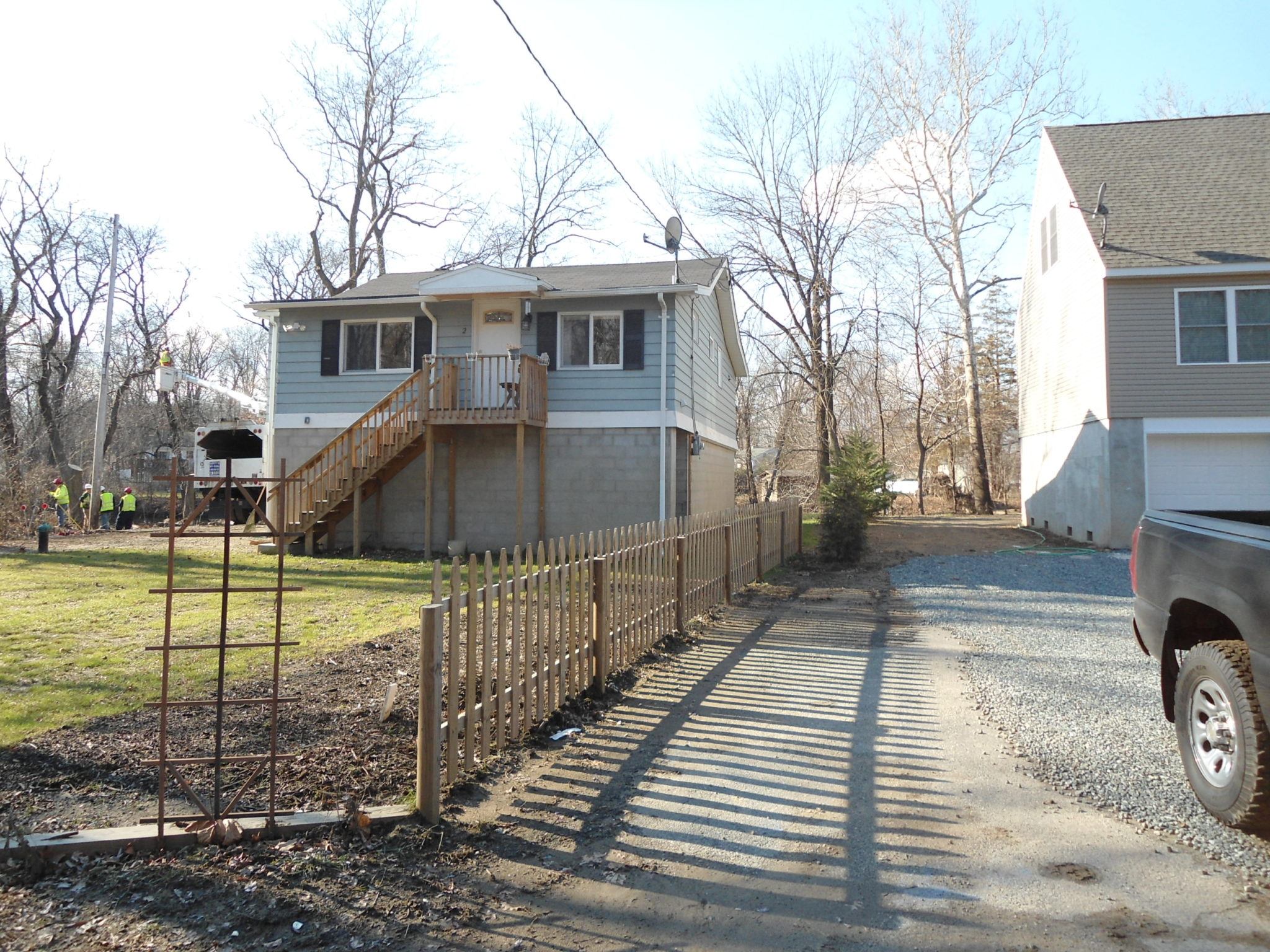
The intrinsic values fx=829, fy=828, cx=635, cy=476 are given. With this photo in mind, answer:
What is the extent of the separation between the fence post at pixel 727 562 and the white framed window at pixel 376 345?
30.8 ft

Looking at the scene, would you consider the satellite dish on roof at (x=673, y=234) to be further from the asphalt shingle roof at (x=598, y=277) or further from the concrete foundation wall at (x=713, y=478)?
the concrete foundation wall at (x=713, y=478)

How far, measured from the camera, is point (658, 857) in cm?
367

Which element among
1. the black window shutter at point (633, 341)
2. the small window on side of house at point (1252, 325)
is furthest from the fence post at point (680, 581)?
the small window on side of house at point (1252, 325)

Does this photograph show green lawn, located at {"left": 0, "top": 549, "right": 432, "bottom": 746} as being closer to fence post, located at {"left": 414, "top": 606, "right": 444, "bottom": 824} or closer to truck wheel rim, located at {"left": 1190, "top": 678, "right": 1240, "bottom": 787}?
fence post, located at {"left": 414, "top": 606, "right": 444, "bottom": 824}

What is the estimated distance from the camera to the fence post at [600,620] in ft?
20.4

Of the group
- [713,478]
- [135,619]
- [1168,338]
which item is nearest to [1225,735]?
[135,619]

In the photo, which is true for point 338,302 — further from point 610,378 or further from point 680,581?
point 680,581

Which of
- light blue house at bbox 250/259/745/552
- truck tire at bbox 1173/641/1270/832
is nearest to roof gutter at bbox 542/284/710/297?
light blue house at bbox 250/259/745/552

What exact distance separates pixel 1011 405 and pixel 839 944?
41.5 meters

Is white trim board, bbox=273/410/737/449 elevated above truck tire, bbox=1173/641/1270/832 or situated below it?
above

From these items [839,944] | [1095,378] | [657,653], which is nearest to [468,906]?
[839,944]

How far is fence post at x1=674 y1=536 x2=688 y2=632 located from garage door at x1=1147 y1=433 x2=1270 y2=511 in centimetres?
1153

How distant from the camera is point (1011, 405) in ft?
132

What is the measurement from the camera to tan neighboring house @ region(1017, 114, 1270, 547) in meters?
15.5
